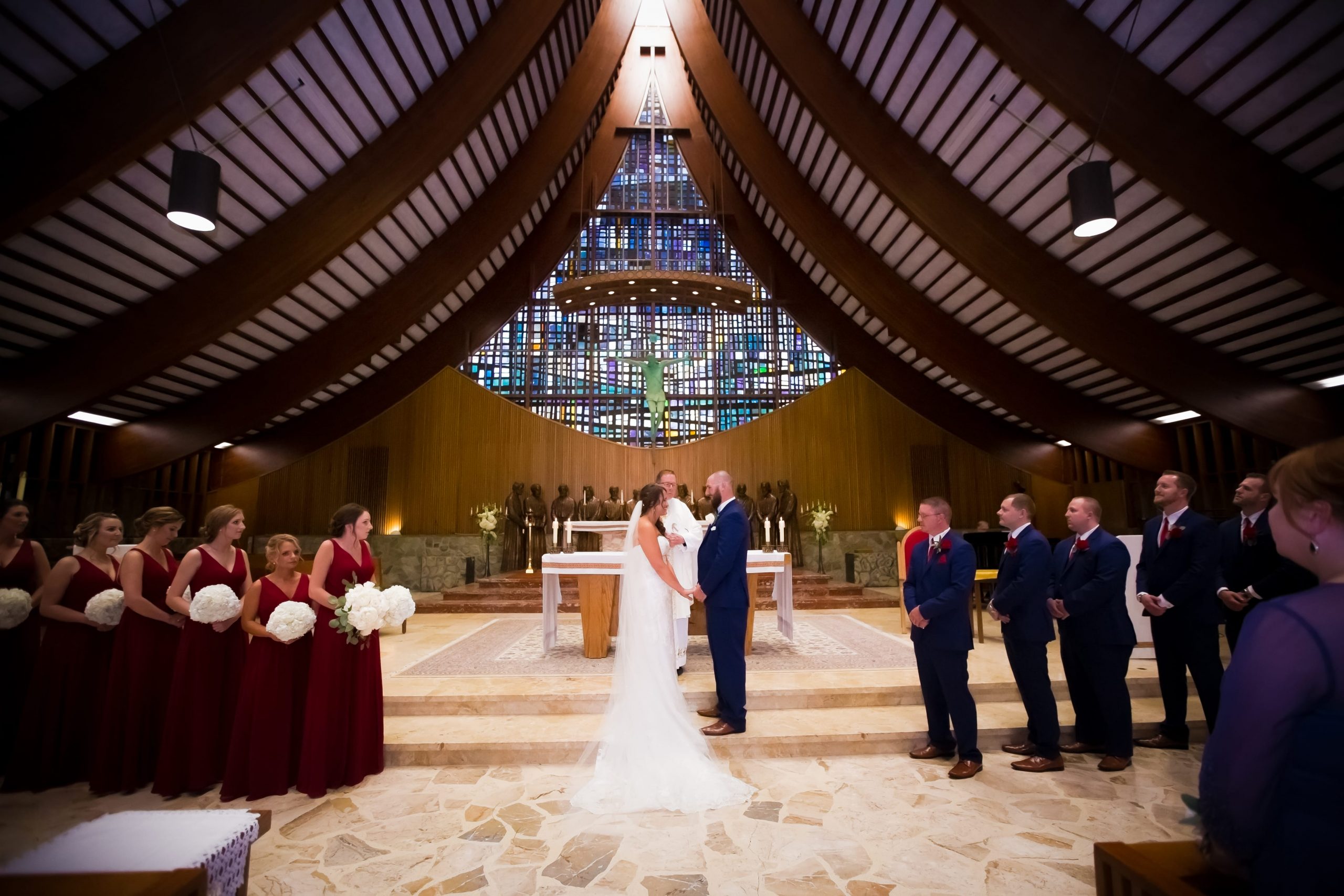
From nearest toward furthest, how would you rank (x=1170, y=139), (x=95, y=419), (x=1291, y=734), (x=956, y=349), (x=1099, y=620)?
(x=1291, y=734)
(x=1099, y=620)
(x=1170, y=139)
(x=95, y=419)
(x=956, y=349)

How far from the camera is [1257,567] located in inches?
139

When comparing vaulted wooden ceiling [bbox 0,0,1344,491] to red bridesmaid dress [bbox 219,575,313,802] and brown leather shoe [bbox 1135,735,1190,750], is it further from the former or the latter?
red bridesmaid dress [bbox 219,575,313,802]

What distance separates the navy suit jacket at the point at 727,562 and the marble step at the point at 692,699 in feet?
3.01

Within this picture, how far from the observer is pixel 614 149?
587 inches

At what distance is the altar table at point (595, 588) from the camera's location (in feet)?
18.6

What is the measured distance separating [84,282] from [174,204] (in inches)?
135

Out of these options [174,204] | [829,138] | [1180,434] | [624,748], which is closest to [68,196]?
[174,204]

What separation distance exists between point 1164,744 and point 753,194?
12.3 metres

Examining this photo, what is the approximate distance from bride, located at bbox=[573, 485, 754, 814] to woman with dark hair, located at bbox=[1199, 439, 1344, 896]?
2403mm

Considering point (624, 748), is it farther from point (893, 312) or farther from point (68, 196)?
point (893, 312)

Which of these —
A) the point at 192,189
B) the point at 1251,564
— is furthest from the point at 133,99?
the point at 1251,564

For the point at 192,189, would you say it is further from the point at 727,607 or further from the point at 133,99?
the point at 727,607

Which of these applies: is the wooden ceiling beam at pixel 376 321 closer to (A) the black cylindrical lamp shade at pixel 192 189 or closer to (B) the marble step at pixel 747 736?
(A) the black cylindrical lamp shade at pixel 192 189

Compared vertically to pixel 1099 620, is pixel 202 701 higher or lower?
lower
